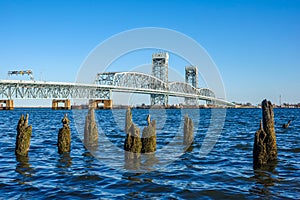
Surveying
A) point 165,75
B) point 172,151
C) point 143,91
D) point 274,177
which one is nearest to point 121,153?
point 172,151

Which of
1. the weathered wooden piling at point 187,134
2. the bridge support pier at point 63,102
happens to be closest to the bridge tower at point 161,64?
the bridge support pier at point 63,102

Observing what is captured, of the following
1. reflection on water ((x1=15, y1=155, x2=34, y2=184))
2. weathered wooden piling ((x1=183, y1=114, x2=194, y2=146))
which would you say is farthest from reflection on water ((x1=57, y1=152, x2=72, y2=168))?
weathered wooden piling ((x1=183, y1=114, x2=194, y2=146))

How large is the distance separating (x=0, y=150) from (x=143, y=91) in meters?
97.2

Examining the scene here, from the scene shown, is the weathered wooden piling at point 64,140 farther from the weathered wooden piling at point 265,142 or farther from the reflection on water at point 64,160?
the weathered wooden piling at point 265,142

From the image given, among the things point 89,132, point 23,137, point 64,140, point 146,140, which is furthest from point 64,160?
point 89,132

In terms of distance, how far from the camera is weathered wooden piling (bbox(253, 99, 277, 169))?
12211mm

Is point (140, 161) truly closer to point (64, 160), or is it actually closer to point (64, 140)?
point (64, 160)

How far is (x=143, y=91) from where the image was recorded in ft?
371

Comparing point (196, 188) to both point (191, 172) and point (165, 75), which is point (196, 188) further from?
point (165, 75)

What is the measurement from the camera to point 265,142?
42.3 ft

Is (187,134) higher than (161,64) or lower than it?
lower

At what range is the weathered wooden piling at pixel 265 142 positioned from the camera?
12211mm

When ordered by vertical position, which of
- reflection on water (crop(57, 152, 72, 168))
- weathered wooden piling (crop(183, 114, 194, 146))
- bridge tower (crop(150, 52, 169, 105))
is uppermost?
bridge tower (crop(150, 52, 169, 105))

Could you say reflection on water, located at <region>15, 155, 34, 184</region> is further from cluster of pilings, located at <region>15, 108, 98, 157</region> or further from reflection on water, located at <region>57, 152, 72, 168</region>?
reflection on water, located at <region>57, 152, 72, 168</region>
